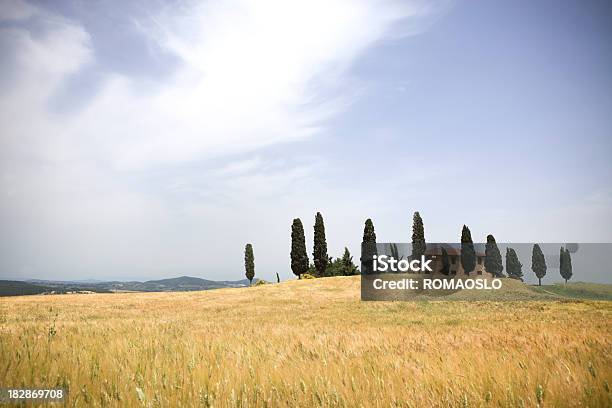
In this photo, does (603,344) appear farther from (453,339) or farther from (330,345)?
(330,345)

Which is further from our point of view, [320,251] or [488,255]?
[488,255]

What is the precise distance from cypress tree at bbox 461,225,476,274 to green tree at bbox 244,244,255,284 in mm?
45014

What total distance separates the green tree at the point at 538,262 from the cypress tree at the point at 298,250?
69.2m

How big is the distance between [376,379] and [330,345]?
311 centimetres

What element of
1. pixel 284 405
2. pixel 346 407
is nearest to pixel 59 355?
pixel 284 405

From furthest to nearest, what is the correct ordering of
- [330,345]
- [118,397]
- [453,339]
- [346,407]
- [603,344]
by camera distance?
[453,339] < [330,345] < [603,344] < [118,397] < [346,407]

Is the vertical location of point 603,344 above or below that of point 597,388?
below

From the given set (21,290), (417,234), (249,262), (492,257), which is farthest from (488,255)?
(21,290)

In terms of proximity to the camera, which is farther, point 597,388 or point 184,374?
point 184,374

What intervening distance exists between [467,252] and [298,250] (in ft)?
107

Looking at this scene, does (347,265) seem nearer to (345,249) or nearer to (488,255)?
(345,249)

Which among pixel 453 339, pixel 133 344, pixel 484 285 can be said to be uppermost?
pixel 133 344

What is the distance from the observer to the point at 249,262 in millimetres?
84750

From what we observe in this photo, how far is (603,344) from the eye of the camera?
233 inches
